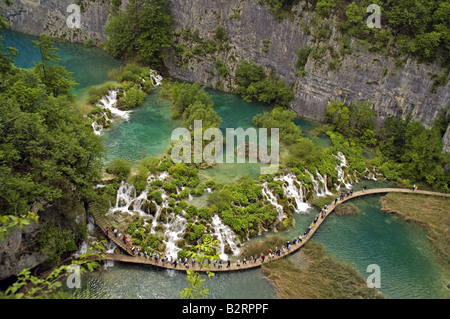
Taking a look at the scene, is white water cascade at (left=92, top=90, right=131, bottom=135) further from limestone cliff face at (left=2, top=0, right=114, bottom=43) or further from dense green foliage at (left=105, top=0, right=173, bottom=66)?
limestone cliff face at (left=2, top=0, right=114, bottom=43)

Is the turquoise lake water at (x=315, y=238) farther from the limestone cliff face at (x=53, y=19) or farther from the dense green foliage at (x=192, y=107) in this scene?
the limestone cliff face at (x=53, y=19)

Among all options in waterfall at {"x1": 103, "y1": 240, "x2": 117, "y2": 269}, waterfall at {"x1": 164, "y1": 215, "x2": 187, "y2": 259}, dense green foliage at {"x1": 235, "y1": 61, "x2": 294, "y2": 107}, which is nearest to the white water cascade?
dense green foliage at {"x1": 235, "y1": 61, "x2": 294, "y2": 107}

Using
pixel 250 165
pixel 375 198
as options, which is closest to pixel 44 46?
pixel 250 165

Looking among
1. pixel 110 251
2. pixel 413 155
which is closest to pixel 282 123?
pixel 413 155

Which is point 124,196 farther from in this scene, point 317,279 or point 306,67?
point 306,67

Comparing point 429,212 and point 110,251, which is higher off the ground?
point 429,212

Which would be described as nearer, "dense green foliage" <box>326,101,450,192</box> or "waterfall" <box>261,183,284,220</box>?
"waterfall" <box>261,183,284,220</box>

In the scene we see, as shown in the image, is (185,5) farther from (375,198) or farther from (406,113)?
(375,198)
